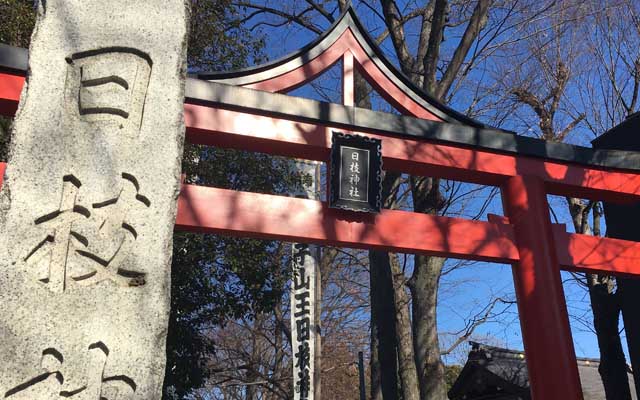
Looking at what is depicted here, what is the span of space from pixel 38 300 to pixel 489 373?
399 inches

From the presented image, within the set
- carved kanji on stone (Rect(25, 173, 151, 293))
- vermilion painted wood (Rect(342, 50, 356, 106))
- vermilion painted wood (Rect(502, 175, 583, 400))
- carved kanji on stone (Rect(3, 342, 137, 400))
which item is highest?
vermilion painted wood (Rect(342, 50, 356, 106))

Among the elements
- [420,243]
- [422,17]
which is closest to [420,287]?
[420,243]

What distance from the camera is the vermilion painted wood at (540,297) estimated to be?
5023 mm

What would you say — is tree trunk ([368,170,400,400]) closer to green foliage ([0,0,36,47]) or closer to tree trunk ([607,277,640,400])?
tree trunk ([607,277,640,400])

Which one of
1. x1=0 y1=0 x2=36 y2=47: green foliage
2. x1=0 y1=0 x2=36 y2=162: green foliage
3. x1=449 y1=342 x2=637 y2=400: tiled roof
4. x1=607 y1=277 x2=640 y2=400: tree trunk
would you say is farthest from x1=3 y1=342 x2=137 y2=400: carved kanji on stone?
x1=449 y1=342 x2=637 y2=400: tiled roof

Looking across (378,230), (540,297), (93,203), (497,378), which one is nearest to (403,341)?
(497,378)

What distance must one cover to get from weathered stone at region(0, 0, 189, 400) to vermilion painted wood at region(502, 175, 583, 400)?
4.01 meters

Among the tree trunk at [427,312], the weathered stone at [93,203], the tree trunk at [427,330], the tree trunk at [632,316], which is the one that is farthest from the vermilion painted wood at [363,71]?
the tree trunk at [632,316]

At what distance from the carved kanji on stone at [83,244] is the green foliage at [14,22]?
6268 mm

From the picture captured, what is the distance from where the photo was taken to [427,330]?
24.3 feet

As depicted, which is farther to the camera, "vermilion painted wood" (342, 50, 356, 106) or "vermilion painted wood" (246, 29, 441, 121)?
"vermilion painted wood" (246, 29, 441, 121)

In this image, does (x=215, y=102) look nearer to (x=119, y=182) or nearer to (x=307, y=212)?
(x=307, y=212)

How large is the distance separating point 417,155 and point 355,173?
28.5 inches

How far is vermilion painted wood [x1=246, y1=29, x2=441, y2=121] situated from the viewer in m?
6.02
